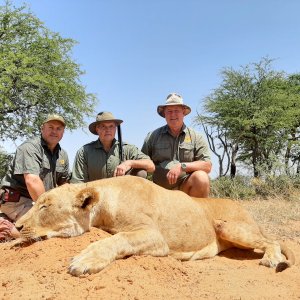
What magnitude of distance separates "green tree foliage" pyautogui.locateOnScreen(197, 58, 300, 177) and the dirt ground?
1849cm

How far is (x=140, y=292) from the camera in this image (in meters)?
2.91

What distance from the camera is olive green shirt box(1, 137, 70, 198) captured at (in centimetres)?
540

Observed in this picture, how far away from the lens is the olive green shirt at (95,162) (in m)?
5.79

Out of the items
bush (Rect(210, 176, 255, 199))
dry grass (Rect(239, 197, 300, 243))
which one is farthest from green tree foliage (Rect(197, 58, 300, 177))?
dry grass (Rect(239, 197, 300, 243))

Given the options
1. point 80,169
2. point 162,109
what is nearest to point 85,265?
point 80,169

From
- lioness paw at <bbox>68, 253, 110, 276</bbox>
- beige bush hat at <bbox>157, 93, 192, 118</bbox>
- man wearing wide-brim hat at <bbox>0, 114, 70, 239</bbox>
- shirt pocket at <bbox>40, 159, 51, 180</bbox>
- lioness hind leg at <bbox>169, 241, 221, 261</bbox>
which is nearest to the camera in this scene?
lioness paw at <bbox>68, 253, 110, 276</bbox>

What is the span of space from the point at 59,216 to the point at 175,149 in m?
2.90

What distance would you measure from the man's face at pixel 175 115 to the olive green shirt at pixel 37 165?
1.58m

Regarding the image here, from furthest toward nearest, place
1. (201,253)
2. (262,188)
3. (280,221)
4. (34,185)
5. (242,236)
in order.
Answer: (262,188) < (280,221) < (34,185) < (242,236) < (201,253)

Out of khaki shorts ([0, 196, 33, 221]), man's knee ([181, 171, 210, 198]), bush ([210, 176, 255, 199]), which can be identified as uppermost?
man's knee ([181, 171, 210, 198])

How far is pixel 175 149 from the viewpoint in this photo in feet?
20.4

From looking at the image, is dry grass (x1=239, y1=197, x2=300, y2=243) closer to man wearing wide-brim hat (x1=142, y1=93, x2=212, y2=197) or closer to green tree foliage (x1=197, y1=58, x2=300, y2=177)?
man wearing wide-brim hat (x1=142, y1=93, x2=212, y2=197)

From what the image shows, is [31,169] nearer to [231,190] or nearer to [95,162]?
[95,162]

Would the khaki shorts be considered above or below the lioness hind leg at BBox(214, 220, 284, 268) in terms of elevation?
above
